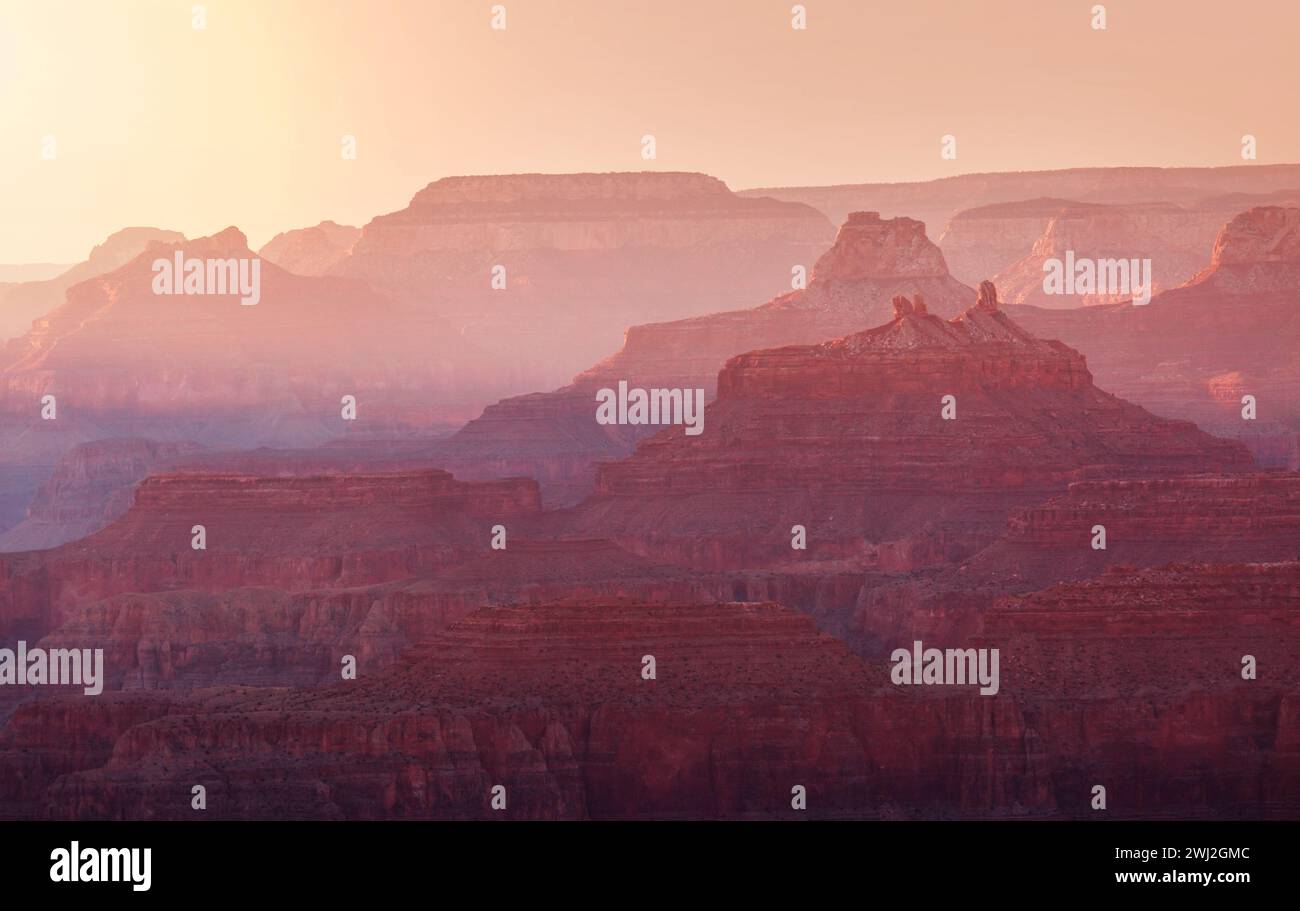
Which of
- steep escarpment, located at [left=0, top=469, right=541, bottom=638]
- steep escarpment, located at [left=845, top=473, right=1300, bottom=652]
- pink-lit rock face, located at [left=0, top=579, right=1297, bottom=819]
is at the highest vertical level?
steep escarpment, located at [left=0, top=469, right=541, bottom=638]

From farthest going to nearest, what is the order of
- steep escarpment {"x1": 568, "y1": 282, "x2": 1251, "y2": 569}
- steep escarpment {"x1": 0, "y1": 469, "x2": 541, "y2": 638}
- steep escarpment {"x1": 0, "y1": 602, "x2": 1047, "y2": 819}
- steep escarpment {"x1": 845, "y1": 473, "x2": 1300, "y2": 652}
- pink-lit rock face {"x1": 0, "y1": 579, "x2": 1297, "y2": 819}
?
1. steep escarpment {"x1": 0, "y1": 469, "x2": 541, "y2": 638}
2. steep escarpment {"x1": 568, "y1": 282, "x2": 1251, "y2": 569}
3. steep escarpment {"x1": 845, "y1": 473, "x2": 1300, "y2": 652}
4. pink-lit rock face {"x1": 0, "y1": 579, "x2": 1297, "y2": 819}
5. steep escarpment {"x1": 0, "y1": 602, "x2": 1047, "y2": 819}

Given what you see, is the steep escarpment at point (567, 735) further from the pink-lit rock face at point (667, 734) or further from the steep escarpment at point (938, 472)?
the steep escarpment at point (938, 472)

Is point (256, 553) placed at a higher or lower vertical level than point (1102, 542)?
higher

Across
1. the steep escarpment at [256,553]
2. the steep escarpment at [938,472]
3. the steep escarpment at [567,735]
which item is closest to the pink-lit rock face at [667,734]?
the steep escarpment at [567,735]

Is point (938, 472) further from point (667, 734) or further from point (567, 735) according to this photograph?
point (567, 735)

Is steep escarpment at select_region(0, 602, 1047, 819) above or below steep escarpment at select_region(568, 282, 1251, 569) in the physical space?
below

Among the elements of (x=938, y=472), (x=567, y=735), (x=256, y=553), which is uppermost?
(x=938, y=472)

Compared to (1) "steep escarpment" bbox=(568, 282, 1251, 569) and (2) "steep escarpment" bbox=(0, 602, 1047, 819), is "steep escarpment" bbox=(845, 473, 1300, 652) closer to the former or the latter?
(1) "steep escarpment" bbox=(568, 282, 1251, 569)

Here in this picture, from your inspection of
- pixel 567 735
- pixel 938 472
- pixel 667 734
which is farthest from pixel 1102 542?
pixel 567 735

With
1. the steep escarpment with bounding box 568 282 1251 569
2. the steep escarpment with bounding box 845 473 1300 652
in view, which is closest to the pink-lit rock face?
the steep escarpment with bounding box 845 473 1300 652

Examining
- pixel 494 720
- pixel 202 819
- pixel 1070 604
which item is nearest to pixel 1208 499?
pixel 1070 604

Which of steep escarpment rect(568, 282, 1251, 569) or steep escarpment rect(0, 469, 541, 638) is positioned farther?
steep escarpment rect(0, 469, 541, 638)
